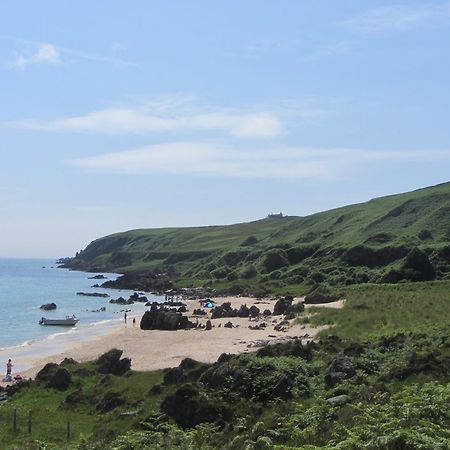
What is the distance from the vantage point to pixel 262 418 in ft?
75.3

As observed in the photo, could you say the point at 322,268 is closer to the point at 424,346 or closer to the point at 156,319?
the point at 156,319

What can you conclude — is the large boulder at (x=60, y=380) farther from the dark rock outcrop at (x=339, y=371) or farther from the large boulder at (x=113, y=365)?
the dark rock outcrop at (x=339, y=371)

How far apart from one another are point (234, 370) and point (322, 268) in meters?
90.8

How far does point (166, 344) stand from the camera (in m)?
55.6

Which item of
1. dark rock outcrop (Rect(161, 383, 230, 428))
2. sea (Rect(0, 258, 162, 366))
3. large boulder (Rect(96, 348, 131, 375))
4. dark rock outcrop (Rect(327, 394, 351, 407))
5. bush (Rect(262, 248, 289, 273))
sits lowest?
sea (Rect(0, 258, 162, 366))

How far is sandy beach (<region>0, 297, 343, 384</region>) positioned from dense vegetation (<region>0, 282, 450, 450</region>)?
710 cm

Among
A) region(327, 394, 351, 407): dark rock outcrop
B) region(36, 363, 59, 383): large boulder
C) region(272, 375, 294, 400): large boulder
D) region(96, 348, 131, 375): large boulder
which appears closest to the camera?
region(327, 394, 351, 407): dark rock outcrop

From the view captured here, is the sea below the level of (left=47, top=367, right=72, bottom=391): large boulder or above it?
below

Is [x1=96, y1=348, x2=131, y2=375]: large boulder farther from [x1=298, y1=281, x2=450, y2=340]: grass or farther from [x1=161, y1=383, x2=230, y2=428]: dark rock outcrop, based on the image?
[x1=298, y1=281, x2=450, y2=340]: grass

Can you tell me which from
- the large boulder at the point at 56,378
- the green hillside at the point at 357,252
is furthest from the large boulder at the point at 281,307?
the large boulder at the point at 56,378

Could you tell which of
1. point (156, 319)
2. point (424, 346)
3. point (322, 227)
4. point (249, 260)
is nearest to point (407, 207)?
point (322, 227)

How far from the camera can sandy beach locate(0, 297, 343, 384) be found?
153ft

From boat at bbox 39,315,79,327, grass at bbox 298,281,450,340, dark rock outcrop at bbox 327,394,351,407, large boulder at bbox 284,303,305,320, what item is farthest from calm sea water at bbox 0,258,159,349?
dark rock outcrop at bbox 327,394,351,407

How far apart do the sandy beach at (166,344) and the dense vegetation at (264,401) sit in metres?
7.10
